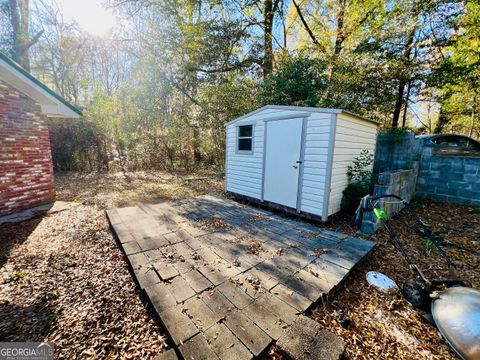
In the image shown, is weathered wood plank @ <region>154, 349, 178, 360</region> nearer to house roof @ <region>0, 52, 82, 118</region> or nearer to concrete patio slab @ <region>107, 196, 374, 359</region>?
concrete patio slab @ <region>107, 196, 374, 359</region>

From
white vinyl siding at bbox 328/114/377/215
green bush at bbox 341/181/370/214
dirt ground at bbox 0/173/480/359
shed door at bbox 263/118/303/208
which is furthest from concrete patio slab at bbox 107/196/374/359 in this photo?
green bush at bbox 341/181/370/214

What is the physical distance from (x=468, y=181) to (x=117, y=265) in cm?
747

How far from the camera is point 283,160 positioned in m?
4.66

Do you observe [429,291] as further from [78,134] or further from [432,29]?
[78,134]

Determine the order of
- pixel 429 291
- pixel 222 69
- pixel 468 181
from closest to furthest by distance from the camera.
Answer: pixel 429 291, pixel 468 181, pixel 222 69

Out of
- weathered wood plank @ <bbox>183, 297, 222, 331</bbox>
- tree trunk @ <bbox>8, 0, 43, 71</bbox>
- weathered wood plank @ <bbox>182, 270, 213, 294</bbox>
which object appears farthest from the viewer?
tree trunk @ <bbox>8, 0, 43, 71</bbox>

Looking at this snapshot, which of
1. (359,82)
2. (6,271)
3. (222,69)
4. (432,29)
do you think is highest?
(432,29)

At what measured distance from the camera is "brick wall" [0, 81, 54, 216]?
4.18 meters

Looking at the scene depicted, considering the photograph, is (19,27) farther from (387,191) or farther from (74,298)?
(387,191)

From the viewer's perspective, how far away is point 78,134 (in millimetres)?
9453

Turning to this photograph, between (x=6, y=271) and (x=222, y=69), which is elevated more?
(x=222, y=69)

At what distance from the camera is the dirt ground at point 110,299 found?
5.37ft

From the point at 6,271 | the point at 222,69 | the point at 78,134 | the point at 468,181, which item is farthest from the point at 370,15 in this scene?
the point at 78,134

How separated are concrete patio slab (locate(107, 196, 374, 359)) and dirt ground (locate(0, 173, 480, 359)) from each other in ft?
0.53
